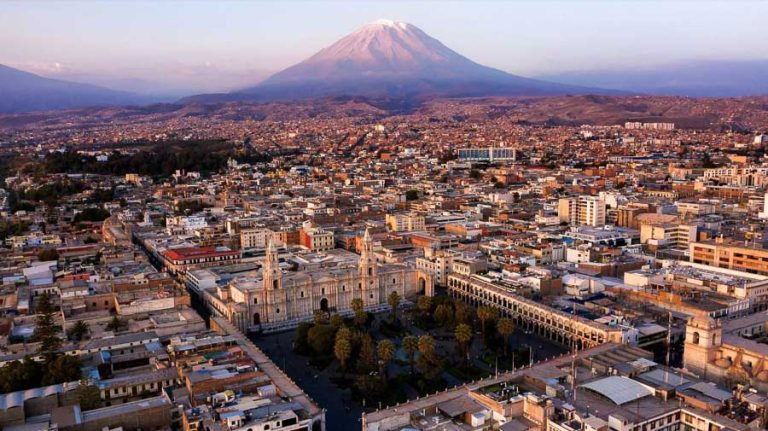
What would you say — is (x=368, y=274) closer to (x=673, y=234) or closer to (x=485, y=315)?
(x=485, y=315)

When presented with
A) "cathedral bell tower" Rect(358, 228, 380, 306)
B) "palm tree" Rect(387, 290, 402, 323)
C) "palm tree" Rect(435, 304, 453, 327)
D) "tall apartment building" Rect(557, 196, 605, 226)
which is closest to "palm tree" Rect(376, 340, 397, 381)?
"palm tree" Rect(435, 304, 453, 327)

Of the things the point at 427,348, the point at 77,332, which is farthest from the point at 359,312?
the point at 77,332

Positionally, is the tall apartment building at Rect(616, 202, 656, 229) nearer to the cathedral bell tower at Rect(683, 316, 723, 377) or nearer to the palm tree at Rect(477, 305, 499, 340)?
the palm tree at Rect(477, 305, 499, 340)

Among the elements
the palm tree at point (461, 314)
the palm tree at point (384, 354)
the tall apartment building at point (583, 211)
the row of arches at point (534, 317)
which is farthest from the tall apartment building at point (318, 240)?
the palm tree at point (384, 354)

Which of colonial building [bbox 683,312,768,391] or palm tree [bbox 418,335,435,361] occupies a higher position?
colonial building [bbox 683,312,768,391]

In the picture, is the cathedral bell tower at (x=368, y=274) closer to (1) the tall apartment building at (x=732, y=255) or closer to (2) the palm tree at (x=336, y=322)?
(2) the palm tree at (x=336, y=322)
